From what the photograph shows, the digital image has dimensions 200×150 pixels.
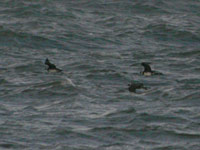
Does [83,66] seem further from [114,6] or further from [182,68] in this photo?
[114,6]

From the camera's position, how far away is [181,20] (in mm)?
40906

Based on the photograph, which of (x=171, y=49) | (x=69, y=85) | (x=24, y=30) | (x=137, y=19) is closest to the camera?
(x=69, y=85)

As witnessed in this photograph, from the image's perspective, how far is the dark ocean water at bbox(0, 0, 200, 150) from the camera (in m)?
20.1

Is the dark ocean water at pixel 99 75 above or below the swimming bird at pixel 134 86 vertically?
below

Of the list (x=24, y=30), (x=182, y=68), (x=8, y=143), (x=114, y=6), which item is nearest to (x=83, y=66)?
(x=182, y=68)

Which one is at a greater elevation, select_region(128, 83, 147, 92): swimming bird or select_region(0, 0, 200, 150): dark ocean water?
select_region(128, 83, 147, 92): swimming bird

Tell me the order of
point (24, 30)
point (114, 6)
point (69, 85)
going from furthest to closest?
point (114, 6), point (24, 30), point (69, 85)

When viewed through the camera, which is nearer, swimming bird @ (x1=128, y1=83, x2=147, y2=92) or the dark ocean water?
the dark ocean water

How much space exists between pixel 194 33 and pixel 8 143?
19.3m

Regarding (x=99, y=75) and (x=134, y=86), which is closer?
(x=134, y=86)

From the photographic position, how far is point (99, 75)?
91.7 ft

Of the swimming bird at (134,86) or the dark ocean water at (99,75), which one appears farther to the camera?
the swimming bird at (134,86)

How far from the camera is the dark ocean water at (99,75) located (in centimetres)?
2014

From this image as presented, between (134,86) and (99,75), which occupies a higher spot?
(134,86)
